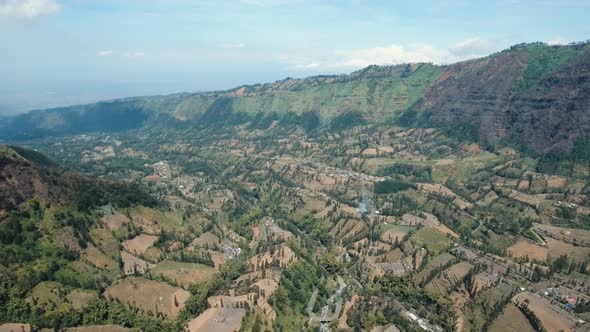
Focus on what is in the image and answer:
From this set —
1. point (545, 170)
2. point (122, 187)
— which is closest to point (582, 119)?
point (545, 170)

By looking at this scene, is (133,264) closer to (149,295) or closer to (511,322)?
(149,295)

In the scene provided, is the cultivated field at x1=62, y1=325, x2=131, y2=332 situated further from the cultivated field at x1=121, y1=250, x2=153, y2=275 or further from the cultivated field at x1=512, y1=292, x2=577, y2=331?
the cultivated field at x1=512, y1=292, x2=577, y2=331

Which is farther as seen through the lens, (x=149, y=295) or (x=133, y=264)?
(x=133, y=264)

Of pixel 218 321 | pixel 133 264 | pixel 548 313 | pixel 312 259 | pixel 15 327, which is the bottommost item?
pixel 548 313

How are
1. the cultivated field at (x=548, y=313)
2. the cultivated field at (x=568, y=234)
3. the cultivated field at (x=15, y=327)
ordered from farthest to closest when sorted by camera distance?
the cultivated field at (x=568, y=234) → the cultivated field at (x=548, y=313) → the cultivated field at (x=15, y=327)

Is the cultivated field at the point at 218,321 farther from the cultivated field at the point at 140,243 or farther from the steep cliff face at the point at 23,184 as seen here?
the steep cliff face at the point at 23,184

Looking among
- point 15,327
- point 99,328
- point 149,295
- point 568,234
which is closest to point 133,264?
point 149,295

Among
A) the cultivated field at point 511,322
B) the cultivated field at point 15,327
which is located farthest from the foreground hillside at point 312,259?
the cultivated field at point 15,327

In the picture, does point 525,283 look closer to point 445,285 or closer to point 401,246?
point 445,285

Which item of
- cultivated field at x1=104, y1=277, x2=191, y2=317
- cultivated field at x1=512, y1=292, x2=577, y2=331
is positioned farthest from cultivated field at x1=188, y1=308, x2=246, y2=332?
cultivated field at x1=512, y1=292, x2=577, y2=331

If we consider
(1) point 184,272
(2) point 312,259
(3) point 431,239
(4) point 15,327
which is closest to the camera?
(4) point 15,327

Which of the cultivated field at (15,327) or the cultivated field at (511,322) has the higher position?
the cultivated field at (15,327)
